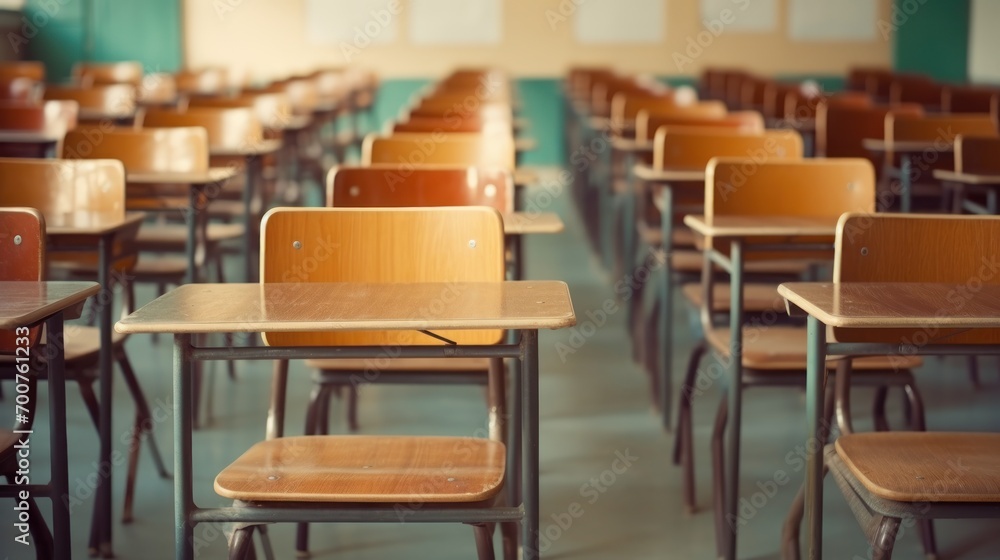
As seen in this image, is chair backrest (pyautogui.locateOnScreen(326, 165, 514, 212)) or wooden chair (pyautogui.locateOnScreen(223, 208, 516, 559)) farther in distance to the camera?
chair backrest (pyautogui.locateOnScreen(326, 165, 514, 212))

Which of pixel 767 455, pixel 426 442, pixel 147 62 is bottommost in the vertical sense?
pixel 767 455

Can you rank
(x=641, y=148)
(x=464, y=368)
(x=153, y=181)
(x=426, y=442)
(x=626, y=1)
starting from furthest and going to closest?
(x=626, y=1) → (x=641, y=148) → (x=153, y=181) → (x=464, y=368) → (x=426, y=442)

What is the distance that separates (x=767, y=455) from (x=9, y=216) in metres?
2.18

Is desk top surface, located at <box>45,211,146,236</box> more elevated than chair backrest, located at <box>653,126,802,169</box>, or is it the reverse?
chair backrest, located at <box>653,126,802,169</box>

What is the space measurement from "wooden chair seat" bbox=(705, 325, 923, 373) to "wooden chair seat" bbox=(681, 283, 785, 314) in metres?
0.12

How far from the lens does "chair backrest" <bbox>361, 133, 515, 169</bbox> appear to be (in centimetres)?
347

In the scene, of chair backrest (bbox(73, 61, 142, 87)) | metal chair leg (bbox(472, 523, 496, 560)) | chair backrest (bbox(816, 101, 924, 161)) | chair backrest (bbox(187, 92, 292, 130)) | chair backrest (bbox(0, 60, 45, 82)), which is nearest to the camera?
metal chair leg (bbox(472, 523, 496, 560))

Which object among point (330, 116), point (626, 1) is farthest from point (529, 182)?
point (626, 1)

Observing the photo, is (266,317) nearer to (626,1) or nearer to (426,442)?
(426,442)

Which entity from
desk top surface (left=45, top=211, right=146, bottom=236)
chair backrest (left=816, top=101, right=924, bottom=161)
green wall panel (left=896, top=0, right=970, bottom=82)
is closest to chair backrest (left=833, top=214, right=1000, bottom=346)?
desk top surface (left=45, top=211, right=146, bottom=236)

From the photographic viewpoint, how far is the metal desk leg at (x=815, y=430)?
188cm

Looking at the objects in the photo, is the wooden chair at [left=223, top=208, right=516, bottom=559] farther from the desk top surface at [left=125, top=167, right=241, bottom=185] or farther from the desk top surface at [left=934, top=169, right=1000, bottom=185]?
the desk top surface at [left=934, top=169, right=1000, bottom=185]

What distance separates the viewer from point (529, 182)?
3.53 m

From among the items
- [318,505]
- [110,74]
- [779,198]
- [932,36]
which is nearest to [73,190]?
[318,505]
